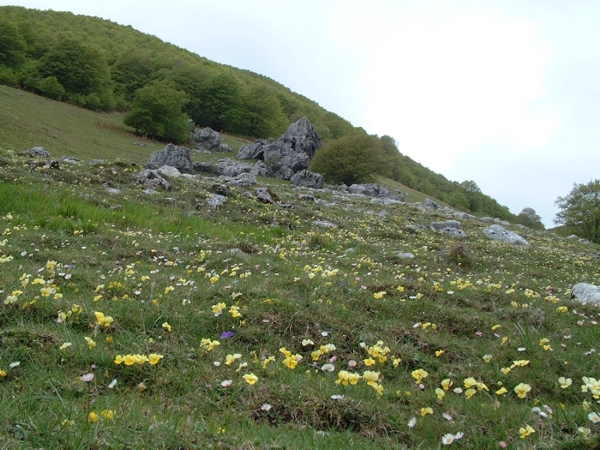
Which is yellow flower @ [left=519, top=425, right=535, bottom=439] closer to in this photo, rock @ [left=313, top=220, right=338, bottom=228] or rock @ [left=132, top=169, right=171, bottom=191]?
rock @ [left=313, top=220, right=338, bottom=228]

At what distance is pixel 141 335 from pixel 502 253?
15.5 meters

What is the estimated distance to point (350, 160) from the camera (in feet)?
198

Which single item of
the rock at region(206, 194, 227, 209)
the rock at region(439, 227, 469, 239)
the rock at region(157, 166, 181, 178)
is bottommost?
the rock at region(157, 166, 181, 178)

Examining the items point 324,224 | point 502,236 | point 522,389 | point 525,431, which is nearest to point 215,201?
point 324,224

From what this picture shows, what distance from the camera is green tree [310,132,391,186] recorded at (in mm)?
60500

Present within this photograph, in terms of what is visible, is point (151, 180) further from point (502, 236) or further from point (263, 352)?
point (502, 236)

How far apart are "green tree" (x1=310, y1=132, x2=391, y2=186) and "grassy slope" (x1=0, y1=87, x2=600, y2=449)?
52262mm

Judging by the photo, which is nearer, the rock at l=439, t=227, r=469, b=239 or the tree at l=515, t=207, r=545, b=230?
the rock at l=439, t=227, r=469, b=239

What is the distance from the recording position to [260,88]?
9562cm

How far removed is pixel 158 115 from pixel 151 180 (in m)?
48.7

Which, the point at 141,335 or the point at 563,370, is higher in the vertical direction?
the point at 563,370

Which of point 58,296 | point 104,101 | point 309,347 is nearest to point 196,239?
point 58,296

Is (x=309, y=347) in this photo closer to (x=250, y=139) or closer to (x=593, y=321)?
(x=593, y=321)

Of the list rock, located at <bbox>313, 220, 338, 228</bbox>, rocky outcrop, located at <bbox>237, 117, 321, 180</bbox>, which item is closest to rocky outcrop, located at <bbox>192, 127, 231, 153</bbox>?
rocky outcrop, located at <bbox>237, 117, 321, 180</bbox>
